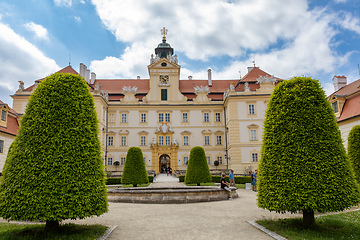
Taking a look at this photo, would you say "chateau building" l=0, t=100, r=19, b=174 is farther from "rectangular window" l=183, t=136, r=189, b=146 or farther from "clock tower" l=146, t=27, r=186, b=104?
"rectangular window" l=183, t=136, r=189, b=146

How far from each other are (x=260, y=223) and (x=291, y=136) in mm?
2556

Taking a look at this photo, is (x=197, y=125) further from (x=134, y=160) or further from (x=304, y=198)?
(x=304, y=198)

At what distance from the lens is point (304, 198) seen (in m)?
6.56

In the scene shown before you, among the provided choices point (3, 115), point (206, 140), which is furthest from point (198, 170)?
point (206, 140)

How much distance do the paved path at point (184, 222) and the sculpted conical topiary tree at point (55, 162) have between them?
1.30 metres

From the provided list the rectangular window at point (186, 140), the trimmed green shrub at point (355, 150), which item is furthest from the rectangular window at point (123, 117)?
the trimmed green shrub at point (355, 150)

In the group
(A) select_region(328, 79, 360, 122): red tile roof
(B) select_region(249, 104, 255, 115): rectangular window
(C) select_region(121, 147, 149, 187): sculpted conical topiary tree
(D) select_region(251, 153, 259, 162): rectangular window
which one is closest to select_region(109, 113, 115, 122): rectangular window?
(B) select_region(249, 104, 255, 115): rectangular window

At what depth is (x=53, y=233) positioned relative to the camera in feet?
20.6

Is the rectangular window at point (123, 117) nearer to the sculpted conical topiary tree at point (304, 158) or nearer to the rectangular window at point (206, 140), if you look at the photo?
the rectangular window at point (206, 140)

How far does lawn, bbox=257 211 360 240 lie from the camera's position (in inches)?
246

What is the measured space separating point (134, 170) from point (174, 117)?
1854 cm

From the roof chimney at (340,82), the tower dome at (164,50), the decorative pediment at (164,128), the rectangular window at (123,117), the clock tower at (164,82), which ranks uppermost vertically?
the tower dome at (164,50)

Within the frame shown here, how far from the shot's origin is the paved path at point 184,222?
665 centimetres

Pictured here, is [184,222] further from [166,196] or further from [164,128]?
[164,128]
